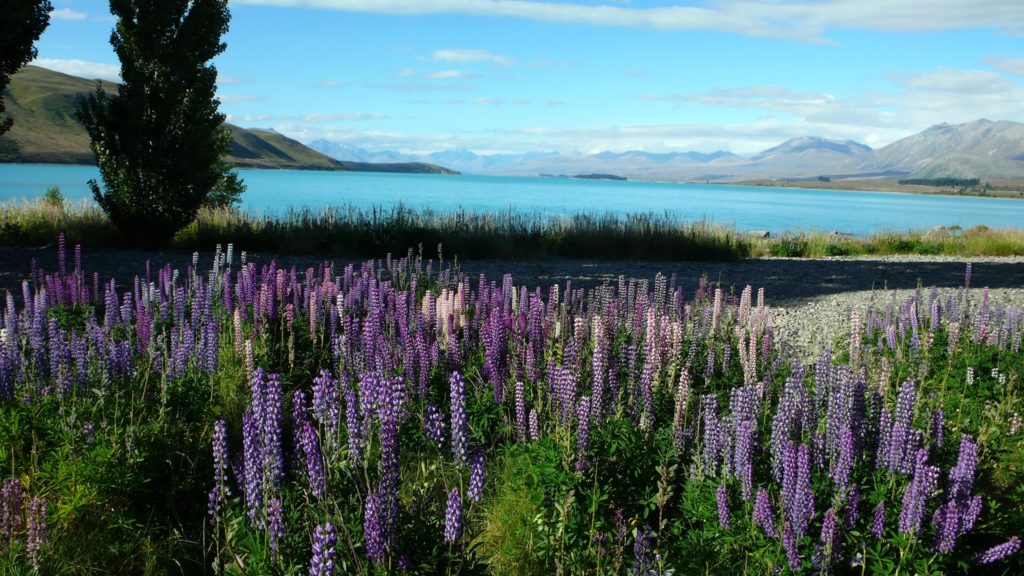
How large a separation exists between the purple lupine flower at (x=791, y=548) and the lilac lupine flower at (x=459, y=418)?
1.50m

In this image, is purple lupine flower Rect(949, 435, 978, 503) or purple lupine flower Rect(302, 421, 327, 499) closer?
purple lupine flower Rect(302, 421, 327, 499)

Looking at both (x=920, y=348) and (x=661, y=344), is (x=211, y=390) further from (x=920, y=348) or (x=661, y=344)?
(x=920, y=348)

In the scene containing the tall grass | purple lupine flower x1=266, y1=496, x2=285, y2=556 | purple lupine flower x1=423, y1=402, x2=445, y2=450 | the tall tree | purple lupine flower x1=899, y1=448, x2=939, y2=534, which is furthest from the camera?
the tall grass

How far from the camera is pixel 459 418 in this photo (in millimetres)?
3662

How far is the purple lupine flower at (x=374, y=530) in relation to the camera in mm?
3020

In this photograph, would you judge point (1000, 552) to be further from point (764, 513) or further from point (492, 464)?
point (492, 464)


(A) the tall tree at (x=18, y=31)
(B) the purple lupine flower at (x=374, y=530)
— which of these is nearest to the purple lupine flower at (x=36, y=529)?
(B) the purple lupine flower at (x=374, y=530)

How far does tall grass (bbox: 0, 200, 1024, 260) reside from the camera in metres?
19.1

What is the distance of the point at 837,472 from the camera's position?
12.9 feet

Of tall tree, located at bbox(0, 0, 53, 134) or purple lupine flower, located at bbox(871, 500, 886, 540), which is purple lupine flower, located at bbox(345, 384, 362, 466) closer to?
purple lupine flower, located at bbox(871, 500, 886, 540)

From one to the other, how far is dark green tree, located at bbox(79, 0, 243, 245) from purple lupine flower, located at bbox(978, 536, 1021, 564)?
58.3ft

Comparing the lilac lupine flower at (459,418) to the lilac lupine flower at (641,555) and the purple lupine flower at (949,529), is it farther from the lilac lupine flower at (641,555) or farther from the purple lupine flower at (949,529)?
the purple lupine flower at (949,529)

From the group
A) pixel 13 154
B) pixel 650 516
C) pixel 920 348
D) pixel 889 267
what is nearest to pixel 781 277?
pixel 889 267

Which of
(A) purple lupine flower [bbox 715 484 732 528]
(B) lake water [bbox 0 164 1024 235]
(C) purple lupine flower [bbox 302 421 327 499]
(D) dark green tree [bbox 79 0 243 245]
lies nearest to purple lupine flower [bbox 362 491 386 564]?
(C) purple lupine flower [bbox 302 421 327 499]
